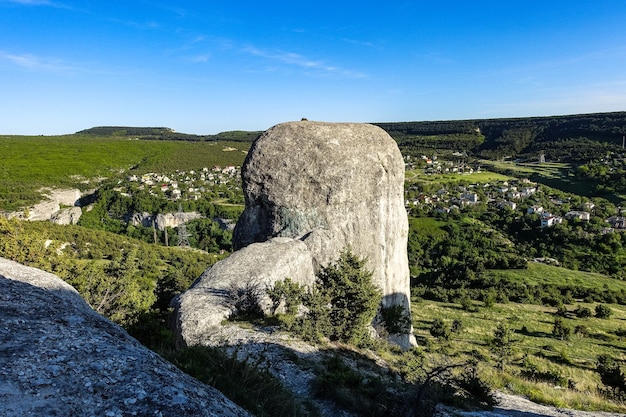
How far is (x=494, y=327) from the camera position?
3719 centimetres

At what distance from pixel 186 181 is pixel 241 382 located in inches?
5720

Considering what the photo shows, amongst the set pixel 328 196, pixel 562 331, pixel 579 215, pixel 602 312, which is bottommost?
pixel 602 312

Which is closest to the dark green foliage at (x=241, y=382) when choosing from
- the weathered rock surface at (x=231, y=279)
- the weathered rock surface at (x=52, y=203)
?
the weathered rock surface at (x=231, y=279)

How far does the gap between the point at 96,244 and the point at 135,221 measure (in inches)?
1631

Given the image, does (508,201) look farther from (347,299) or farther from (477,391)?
(477,391)

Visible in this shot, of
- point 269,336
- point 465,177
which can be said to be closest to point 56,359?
point 269,336

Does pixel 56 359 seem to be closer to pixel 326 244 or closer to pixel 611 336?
pixel 326 244

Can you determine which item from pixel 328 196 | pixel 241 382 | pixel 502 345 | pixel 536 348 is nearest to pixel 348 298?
pixel 328 196

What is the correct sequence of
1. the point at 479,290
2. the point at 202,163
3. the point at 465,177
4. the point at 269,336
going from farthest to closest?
the point at 202,163 → the point at 465,177 → the point at 479,290 → the point at 269,336

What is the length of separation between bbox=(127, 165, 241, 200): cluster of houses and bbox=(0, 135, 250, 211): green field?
38.5 ft

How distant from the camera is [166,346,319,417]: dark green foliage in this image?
7062 millimetres

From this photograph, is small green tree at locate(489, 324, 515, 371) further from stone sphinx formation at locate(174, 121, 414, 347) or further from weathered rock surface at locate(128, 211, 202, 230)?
weathered rock surface at locate(128, 211, 202, 230)

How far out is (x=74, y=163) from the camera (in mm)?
152750

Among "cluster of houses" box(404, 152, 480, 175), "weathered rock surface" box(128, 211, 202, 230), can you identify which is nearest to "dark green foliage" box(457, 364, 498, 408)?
"weathered rock surface" box(128, 211, 202, 230)
